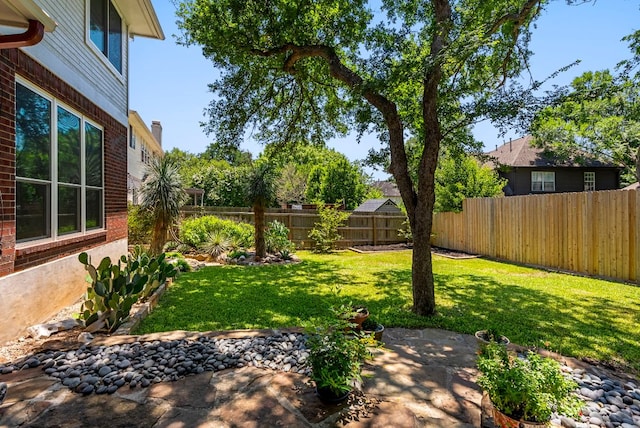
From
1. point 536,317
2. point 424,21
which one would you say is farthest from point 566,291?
point 424,21

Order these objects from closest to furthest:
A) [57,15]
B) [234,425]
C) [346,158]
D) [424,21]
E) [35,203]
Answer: [234,425], [35,203], [57,15], [424,21], [346,158]

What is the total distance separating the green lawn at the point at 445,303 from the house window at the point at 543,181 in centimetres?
1528

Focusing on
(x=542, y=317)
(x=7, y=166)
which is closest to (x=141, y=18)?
(x=7, y=166)

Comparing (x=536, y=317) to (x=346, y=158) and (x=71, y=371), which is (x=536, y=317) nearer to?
(x=71, y=371)

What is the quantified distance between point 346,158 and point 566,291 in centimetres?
2238

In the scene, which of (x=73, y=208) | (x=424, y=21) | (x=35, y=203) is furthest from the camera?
(x=424, y=21)

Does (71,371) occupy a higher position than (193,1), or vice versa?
(193,1)

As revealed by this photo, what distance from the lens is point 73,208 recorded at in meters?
5.29

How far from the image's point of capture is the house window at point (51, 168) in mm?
3992

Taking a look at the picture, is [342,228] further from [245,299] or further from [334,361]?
[334,361]

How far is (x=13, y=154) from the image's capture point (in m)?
3.75

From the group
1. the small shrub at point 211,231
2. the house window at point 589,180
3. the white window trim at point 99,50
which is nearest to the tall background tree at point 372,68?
the white window trim at point 99,50

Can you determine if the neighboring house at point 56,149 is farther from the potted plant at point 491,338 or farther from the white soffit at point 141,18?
the potted plant at point 491,338

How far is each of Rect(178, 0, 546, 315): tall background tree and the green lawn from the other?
103cm
